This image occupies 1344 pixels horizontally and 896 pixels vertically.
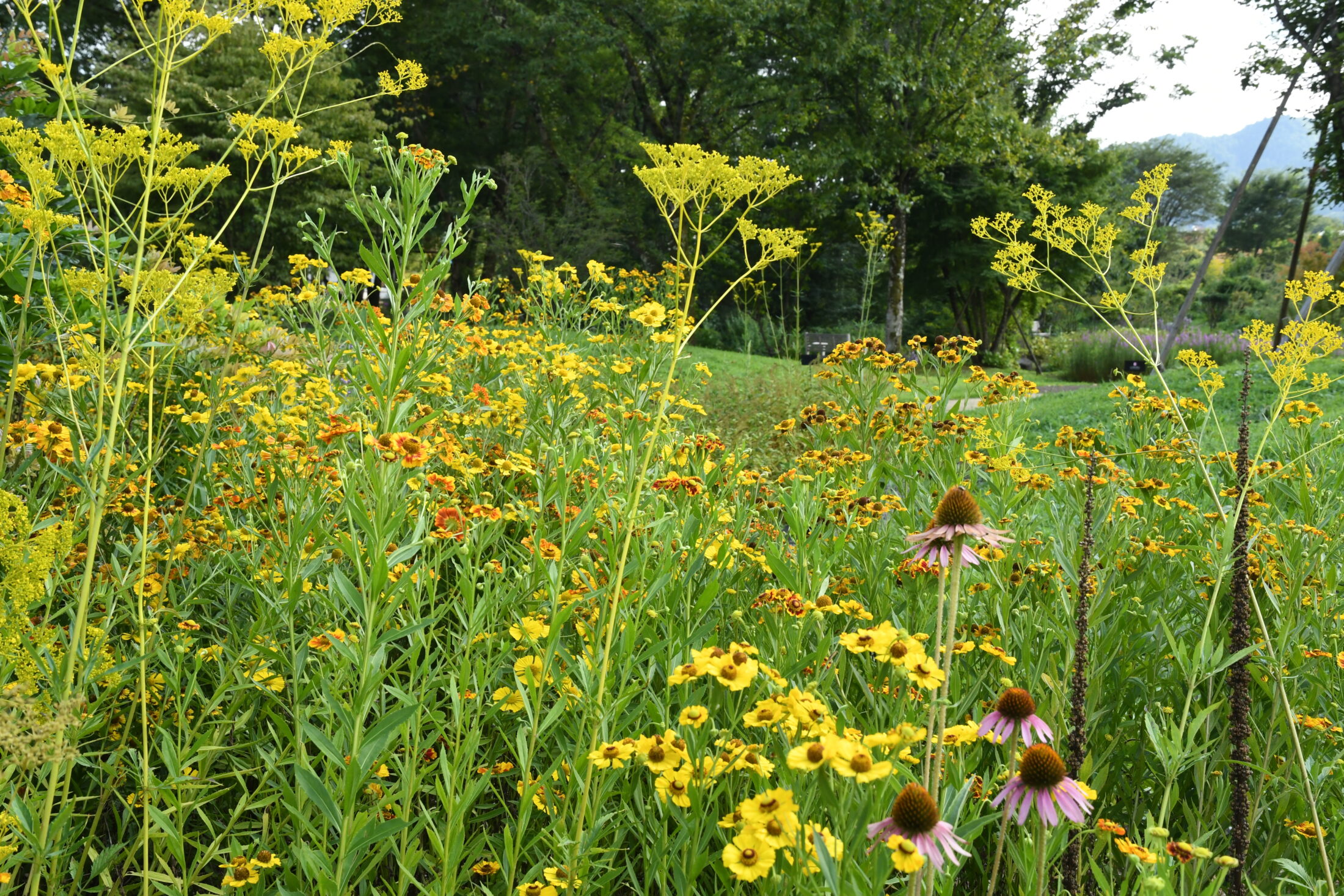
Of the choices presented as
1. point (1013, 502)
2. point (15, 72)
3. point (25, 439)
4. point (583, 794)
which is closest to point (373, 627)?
point (583, 794)

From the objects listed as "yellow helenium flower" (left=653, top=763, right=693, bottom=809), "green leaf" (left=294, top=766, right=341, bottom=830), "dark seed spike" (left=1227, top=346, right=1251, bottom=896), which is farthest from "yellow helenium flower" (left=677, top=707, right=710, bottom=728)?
"dark seed spike" (left=1227, top=346, right=1251, bottom=896)

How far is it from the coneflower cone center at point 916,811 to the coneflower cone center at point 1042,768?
0.20 m

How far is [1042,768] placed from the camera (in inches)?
40.7

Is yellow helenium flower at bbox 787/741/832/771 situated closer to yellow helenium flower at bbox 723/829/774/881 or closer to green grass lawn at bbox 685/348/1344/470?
yellow helenium flower at bbox 723/829/774/881

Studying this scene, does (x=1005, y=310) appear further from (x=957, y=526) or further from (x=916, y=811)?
(x=916, y=811)

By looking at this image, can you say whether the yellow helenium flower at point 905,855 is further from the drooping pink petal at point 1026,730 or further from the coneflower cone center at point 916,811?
the drooping pink petal at point 1026,730

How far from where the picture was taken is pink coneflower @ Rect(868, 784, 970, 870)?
0.91 metres

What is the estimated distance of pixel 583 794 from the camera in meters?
1.27

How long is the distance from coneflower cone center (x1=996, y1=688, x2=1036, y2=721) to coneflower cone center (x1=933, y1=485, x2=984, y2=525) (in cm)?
25

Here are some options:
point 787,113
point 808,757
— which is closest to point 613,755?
point 808,757

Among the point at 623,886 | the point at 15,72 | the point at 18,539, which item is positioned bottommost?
the point at 623,886

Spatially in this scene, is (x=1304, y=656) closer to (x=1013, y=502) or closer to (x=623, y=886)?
(x=1013, y=502)

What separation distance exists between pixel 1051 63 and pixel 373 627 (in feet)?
74.9

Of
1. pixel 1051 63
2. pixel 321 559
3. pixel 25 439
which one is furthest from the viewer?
pixel 1051 63
